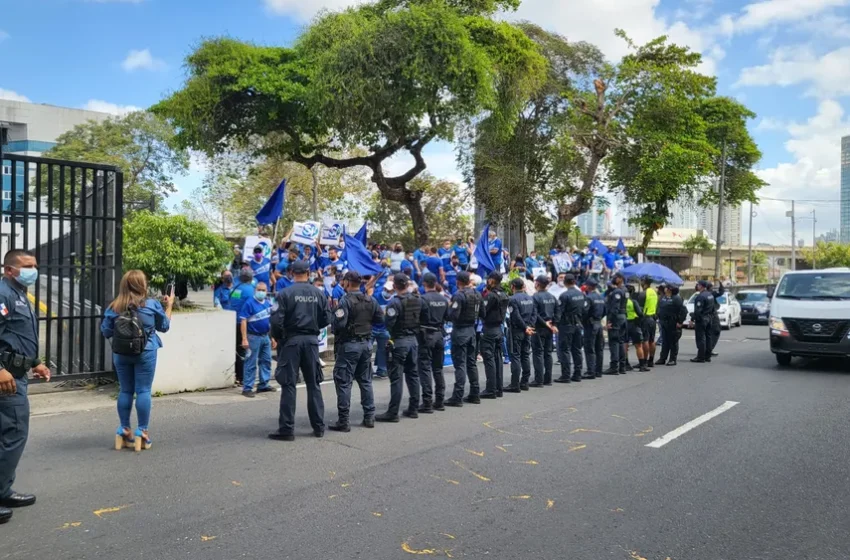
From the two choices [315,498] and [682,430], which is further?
[682,430]

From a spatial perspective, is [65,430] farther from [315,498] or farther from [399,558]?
[399,558]

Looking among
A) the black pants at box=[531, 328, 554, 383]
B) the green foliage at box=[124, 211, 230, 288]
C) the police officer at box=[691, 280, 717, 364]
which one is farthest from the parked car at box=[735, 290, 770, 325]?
the green foliage at box=[124, 211, 230, 288]

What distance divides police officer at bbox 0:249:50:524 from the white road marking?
576 cm

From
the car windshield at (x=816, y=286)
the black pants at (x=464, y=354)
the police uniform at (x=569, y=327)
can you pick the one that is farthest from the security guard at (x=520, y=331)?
the car windshield at (x=816, y=286)

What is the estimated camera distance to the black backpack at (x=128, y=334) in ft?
21.4

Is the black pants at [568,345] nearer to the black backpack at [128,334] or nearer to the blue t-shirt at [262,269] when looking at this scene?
the blue t-shirt at [262,269]

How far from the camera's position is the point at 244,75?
69.5ft

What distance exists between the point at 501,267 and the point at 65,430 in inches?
465

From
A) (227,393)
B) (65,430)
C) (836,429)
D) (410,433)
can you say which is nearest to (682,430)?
(836,429)

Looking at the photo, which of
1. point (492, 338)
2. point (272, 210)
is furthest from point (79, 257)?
point (492, 338)

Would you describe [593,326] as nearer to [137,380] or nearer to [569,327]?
[569,327]

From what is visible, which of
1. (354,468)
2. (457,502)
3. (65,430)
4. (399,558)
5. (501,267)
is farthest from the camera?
(501,267)

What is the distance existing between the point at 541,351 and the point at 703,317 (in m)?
5.56

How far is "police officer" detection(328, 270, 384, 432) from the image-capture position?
7961 millimetres
